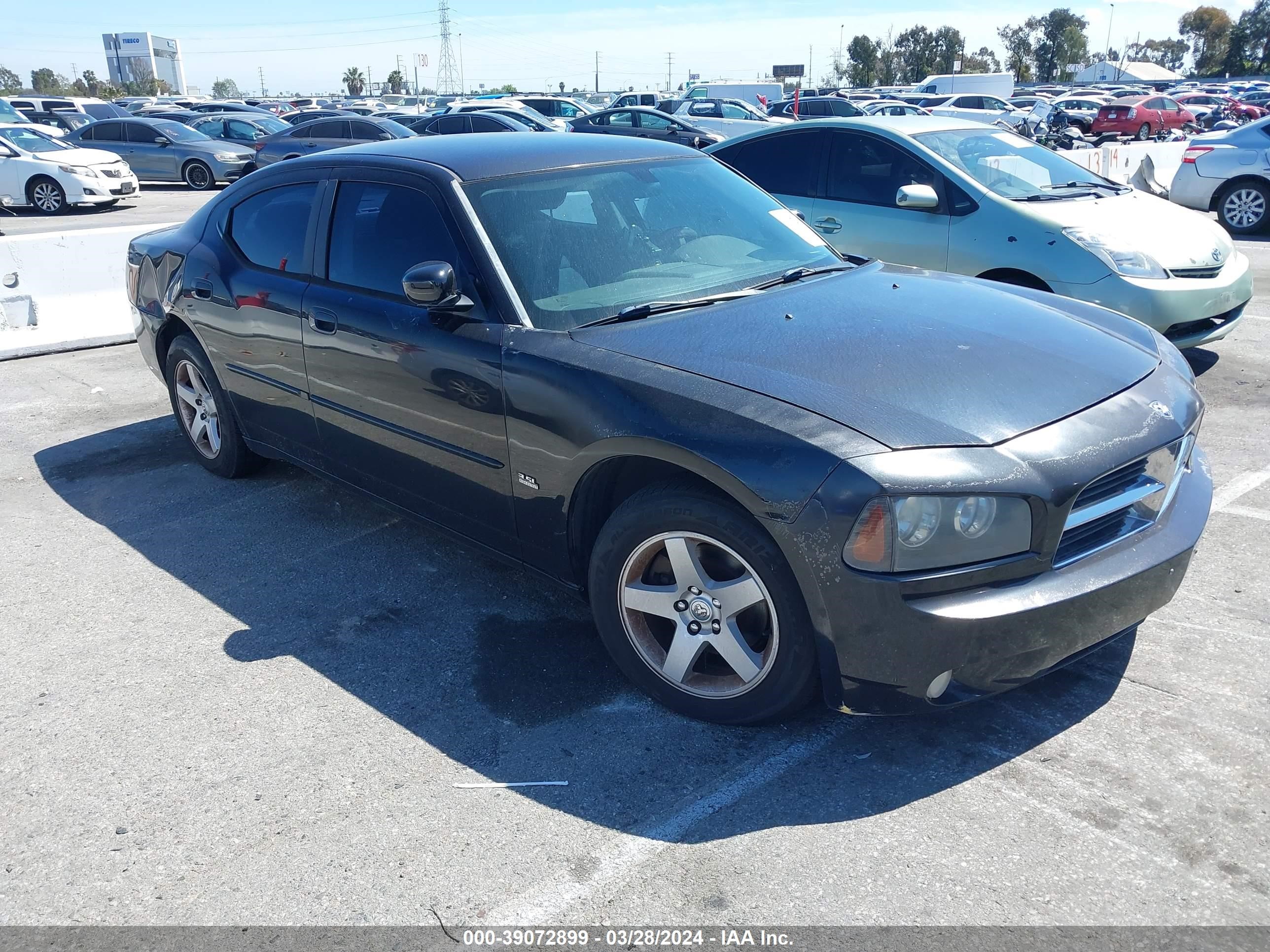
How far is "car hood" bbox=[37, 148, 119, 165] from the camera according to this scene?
58.6 feet

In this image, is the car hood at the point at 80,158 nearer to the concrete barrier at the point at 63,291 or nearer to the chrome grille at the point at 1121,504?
the concrete barrier at the point at 63,291

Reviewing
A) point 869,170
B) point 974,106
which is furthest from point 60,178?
point 974,106

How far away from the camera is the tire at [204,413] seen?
5156mm

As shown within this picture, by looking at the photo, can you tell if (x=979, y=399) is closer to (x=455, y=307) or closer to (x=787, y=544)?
(x=787, y=544)

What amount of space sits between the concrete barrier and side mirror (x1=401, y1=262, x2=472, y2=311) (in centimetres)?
574

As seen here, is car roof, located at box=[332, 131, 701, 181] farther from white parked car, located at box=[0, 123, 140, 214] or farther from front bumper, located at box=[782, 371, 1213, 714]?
white parked car, located at box=[0, 123, 140, 214]

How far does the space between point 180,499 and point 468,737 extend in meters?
2.81

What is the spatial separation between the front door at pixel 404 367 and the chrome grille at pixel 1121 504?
1.77 metres

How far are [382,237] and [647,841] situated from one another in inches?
99.3

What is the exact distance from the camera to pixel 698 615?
305 centimetres

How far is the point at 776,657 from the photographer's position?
9.53 ft

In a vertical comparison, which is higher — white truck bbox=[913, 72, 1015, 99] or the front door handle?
the front door handle

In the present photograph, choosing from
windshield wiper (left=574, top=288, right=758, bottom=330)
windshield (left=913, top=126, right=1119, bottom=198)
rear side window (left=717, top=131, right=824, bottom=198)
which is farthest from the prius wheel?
windshield wiper (left=574, top=288, right=758, bottom=330)

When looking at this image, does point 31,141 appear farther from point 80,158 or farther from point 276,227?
point 276,227
